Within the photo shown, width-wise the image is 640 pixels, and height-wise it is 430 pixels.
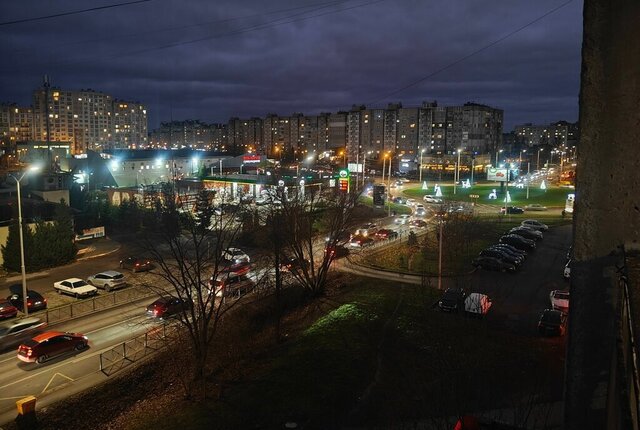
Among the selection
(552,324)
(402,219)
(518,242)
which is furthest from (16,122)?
(552,324)

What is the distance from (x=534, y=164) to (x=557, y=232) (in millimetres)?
92801

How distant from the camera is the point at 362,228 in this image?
135 feet

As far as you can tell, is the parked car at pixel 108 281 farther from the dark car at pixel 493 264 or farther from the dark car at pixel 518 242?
the dark car at pixel 518 242

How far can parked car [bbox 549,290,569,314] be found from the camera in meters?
20.4

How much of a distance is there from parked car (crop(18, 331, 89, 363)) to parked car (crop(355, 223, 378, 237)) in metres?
22.8

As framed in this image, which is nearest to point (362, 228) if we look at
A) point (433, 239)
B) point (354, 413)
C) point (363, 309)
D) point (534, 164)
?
point (433, 239)

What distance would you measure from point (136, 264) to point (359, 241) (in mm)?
15327

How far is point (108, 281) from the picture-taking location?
85.8 ft

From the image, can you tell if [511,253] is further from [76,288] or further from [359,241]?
[76,288]

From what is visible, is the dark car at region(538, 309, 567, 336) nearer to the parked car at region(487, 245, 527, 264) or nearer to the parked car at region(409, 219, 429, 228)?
the parked car at region(487, 245, 527, 264)

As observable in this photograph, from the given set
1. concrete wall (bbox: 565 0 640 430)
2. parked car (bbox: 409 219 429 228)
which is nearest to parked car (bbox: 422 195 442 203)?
parked car (bbox: 409 219 429 228)

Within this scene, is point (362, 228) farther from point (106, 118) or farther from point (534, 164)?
point (106, 118)

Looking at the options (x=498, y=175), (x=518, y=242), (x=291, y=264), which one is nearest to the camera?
(x=291, y=264)

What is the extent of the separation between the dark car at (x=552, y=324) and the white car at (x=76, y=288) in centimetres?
2063
